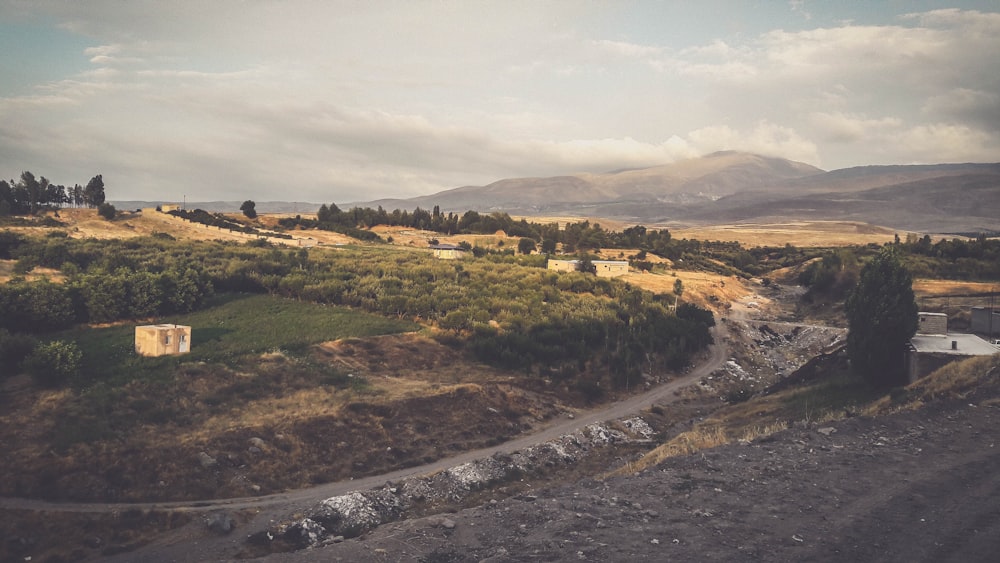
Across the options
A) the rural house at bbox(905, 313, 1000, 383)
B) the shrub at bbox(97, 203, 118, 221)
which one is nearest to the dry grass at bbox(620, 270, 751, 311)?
the rural house at bbox(905, 313, 1000, 383)

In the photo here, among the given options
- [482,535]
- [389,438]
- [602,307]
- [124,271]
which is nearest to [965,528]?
[482,535]

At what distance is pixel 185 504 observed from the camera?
2039 centimetres

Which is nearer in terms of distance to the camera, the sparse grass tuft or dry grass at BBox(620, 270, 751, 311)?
the sparse grass tuft

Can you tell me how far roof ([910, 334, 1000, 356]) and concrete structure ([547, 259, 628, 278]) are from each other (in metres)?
39.1

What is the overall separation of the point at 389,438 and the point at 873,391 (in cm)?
2193

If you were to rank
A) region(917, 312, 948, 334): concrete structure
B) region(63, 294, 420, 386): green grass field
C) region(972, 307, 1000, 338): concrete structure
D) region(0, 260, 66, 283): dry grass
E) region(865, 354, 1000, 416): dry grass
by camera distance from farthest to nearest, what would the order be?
region(0, 260, 66, 283): dry grass → region(972, 307, 1000, 338): concrete structure → region(917, 312, 948, 334): concrete structure → region(63, 294, 420, 386): green grass field → region(865, 354, 1000, 416): dry grass

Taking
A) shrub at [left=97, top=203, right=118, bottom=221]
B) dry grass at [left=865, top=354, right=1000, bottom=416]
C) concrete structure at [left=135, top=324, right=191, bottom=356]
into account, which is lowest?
concrete structure at [left=135, top=324, right=191, bottom=356]

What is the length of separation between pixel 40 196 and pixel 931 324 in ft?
400

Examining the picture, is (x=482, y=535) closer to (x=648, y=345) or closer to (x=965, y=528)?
(x=965, y=528)

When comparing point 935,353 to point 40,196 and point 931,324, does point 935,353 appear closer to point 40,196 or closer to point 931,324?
point 931,324

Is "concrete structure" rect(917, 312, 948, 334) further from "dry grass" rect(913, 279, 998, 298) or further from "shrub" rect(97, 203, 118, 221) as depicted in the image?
"shrub" rect(97, 203, 118, 221)

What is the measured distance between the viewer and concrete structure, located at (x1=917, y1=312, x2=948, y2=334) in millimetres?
33406

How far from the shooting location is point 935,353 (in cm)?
2736

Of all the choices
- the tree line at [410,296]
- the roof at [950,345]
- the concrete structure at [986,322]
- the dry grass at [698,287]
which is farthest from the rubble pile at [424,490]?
the dry grass at [698,287]
